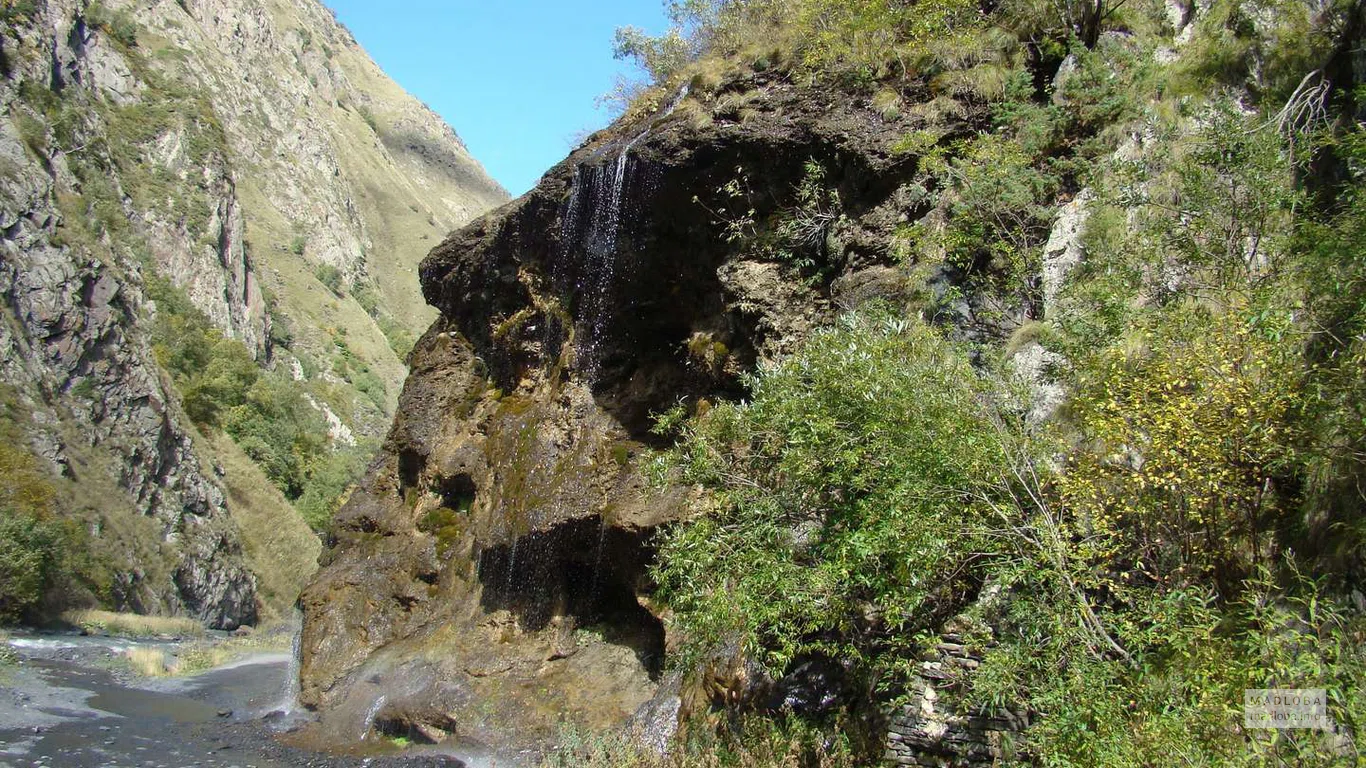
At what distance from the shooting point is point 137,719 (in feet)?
50.1

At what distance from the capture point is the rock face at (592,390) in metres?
13.0

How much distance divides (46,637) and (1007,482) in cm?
2621

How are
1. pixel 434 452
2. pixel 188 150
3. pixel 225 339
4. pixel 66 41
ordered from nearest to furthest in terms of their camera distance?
pixel 434 452, pixel 66 41, pixel 225 339, pixel 188 150

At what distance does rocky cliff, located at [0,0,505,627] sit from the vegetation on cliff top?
28.9m

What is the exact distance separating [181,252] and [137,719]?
48.7m

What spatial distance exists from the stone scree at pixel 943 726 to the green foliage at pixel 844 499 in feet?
1.15

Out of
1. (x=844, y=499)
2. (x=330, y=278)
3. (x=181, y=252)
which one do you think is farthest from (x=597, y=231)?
(x=330, y=278)

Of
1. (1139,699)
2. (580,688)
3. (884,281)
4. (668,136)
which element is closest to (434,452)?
(580,688)

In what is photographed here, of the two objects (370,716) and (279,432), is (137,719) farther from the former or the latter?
(279,432)

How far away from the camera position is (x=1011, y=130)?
11867 mm

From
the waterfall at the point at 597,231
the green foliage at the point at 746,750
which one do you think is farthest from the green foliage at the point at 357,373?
the green foliage at the point at 746,750

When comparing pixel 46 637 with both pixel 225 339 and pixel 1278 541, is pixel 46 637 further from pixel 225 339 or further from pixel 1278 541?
pixel 225 339

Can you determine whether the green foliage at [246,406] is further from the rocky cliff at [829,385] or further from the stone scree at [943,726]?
the stone scree at [943,726]

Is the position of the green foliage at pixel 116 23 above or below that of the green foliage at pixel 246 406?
above
